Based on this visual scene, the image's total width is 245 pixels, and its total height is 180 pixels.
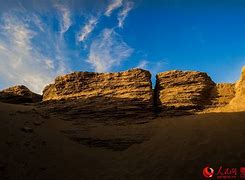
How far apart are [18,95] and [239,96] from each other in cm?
2143

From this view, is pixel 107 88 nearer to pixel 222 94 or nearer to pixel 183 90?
pixel 183 90

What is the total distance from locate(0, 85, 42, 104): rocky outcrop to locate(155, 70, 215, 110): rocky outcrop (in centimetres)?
1378

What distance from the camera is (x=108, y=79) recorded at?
27.5 m

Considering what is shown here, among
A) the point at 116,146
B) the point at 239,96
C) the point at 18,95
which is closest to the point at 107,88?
the point at 116,146

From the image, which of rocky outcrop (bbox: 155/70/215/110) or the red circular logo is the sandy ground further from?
rocky outcrop (bbox: 155/70/215/110)

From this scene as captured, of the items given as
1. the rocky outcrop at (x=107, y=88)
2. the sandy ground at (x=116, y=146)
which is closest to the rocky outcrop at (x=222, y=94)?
the sandy ground at (x=116, y=146)

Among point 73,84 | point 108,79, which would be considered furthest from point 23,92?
point 108,79

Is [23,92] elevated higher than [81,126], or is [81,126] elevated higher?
[23,92]

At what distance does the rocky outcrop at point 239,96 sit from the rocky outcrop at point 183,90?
218cm

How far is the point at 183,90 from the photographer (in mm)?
25453

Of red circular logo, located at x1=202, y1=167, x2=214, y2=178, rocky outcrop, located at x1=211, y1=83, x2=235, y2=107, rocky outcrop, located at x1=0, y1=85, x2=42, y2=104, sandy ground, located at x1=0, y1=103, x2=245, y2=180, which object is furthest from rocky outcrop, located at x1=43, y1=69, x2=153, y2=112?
red circular logo, located at x1=202, y1=167, x2=214, y2=178

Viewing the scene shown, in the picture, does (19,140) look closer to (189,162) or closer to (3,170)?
(3,170)

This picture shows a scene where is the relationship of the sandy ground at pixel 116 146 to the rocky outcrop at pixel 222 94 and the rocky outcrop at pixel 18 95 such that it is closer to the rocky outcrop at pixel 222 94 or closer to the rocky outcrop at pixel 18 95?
the rocky outcrop at pixel 222 94

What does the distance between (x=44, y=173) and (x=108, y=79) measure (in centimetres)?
1274
